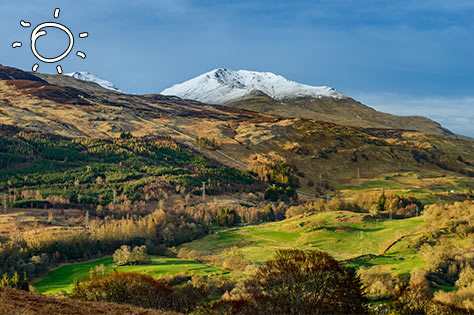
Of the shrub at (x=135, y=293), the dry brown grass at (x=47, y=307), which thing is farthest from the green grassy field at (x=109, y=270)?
the dry brown grass at (x=47, y=307)

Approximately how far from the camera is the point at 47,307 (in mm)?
18781

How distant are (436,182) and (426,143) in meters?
67.0

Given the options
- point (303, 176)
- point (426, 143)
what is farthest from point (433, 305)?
point (426, 143)

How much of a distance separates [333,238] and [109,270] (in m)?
24.3

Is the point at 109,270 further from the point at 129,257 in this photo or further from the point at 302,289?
the point at 302,289

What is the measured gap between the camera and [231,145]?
130875 mm

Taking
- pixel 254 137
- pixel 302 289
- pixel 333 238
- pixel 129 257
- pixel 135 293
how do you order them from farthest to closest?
pixel 254 137
pixel 333 238
pixel 129 257
pixel 135 293
pixel 302 289

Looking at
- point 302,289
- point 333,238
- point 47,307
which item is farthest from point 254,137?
point 47,307

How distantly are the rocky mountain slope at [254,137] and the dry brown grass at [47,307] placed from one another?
84896 mm

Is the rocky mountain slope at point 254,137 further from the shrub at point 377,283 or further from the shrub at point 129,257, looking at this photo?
the shrub at point 377,283

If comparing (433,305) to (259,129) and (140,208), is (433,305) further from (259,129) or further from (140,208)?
(259,129)

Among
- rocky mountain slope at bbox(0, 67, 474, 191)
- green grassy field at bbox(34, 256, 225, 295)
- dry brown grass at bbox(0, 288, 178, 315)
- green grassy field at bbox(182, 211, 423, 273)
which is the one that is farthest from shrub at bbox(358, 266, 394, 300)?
rocky mountain slope at bbox(0, 67, 474, 191)

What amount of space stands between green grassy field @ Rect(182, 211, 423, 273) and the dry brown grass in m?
23.3

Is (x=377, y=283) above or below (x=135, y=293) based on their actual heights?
above
